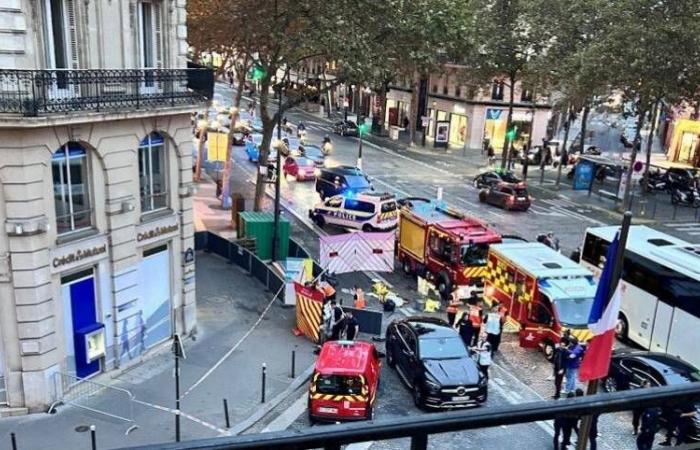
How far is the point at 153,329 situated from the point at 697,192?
34.7 metres

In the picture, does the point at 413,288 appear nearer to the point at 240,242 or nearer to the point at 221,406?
the point at 240,242

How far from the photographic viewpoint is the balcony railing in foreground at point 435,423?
2.14 metres

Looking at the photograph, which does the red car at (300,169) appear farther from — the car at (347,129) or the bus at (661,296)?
the bus at (661,296)

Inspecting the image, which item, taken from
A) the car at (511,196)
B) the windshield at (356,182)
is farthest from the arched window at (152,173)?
the car at (511,196)

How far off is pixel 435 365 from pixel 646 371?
482 cm

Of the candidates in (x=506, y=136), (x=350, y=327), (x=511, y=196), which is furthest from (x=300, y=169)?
(x=350, y=327)

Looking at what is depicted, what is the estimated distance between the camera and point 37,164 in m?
14.0

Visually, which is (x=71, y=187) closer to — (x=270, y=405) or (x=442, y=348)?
(x=270, y=405)

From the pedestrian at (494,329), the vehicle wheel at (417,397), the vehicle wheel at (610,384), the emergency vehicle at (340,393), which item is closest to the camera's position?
the emergency vehicle at (340,393)

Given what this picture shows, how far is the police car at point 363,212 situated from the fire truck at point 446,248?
169 inches

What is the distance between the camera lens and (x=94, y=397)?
51.5 ft

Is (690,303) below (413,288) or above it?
above

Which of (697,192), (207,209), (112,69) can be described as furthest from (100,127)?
(697,192)

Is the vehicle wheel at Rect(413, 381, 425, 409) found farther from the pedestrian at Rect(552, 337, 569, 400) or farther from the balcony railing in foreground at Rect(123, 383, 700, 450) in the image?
the balcony railing in foreground at Rect(123, 383, 700, 450)
